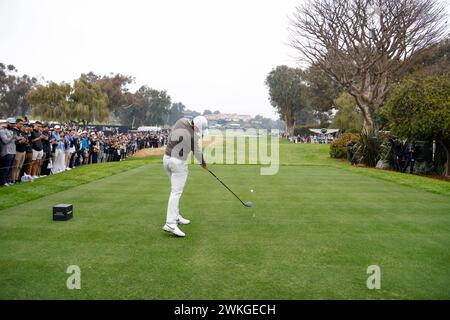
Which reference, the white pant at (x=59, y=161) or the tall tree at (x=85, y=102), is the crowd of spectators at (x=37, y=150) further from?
the tall tree at (x=85, y=102)

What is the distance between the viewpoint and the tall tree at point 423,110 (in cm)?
2055

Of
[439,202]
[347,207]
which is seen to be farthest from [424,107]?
[347,207]

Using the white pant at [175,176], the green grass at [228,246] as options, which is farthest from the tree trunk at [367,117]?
the white pant at [175,176]

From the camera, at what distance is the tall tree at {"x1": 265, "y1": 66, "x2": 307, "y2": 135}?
83.9 metres

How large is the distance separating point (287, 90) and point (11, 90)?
179 feet

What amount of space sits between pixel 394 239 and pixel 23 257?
19.9 feet

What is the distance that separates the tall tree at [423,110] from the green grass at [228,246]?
9170 millimetres

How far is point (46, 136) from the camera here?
16547 millimetres

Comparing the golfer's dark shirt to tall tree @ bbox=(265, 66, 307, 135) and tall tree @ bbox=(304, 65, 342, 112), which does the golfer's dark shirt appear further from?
tall tree @ bbox=(265, 66, 307, 135)

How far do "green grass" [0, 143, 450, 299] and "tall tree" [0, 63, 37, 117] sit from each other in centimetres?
7624

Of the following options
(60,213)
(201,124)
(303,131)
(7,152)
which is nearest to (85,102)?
(7,152)

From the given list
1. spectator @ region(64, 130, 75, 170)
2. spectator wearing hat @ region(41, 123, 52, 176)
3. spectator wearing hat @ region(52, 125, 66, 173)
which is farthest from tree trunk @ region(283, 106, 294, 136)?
spectator wearing hat @ region(41, 123, 52, 176)

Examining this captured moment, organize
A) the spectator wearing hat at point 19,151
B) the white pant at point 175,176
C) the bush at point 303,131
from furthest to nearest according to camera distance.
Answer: the bush at point 303,131, the spectator wearing hat at point 19,151, the white pant at point 175,176

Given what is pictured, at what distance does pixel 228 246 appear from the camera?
21.8 feet
